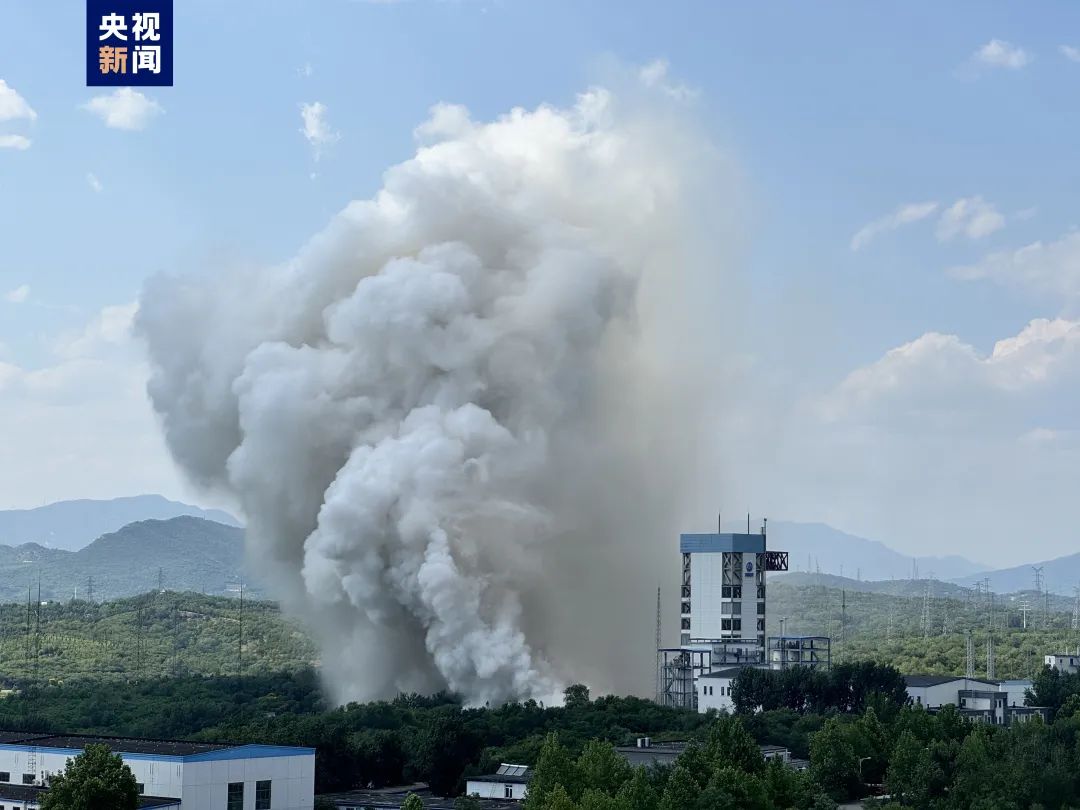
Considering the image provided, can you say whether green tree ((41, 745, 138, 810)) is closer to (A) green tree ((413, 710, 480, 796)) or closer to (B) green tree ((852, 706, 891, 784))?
(A) green tree ((413, 710, 480, 796))

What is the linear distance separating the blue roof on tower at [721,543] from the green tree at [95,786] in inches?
1361

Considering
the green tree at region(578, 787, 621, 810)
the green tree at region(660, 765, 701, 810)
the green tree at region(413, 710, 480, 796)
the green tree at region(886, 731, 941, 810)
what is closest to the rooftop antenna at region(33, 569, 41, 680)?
the green tree at region(413, 710, 480, 796)

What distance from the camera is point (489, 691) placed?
5494cm

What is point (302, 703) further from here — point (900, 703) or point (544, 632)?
point (900, 703)

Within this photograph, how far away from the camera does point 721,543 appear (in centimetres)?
6047

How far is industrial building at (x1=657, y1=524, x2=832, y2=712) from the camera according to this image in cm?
5916

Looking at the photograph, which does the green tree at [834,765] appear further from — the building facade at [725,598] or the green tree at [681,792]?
the building facade at [725,598]

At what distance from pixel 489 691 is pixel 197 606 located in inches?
2376

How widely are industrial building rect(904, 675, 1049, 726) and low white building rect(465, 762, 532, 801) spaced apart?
17913 mm

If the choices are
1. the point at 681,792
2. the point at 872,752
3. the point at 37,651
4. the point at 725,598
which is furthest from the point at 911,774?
the point at 37,651

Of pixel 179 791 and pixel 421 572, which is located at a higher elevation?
pixel 421 572

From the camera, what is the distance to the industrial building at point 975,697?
54.5m

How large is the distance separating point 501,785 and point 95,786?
13.2 m

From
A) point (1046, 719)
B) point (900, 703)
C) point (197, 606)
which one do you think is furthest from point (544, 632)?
point (197, 606)
